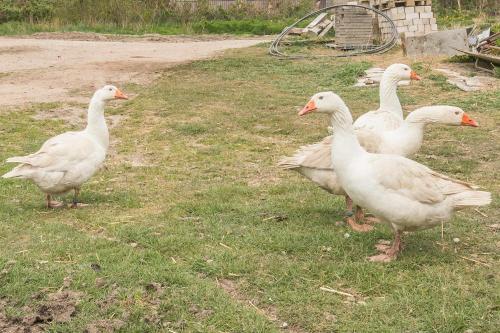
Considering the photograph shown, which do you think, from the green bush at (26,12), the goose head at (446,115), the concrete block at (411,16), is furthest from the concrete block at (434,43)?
the green bush at (26,12)

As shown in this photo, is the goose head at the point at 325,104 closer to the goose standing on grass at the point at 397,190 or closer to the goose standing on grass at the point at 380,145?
the goose standing on grass at the point at 397,190

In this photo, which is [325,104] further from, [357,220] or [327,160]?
[357,220]

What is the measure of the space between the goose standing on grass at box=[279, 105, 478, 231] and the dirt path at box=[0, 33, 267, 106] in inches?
294

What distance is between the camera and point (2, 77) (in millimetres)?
14836

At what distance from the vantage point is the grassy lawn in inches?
166

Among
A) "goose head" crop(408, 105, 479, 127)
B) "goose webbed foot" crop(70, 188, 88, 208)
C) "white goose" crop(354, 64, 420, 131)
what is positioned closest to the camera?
"goose head" crop(408, 105, 479, 127)

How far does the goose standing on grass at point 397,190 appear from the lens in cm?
495

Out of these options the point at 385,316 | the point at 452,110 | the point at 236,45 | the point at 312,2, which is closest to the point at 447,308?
the point at 385,316

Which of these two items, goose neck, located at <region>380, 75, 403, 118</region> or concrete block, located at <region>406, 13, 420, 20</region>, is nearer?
goose neck, located at <region>380, 75, 403, 118</region>

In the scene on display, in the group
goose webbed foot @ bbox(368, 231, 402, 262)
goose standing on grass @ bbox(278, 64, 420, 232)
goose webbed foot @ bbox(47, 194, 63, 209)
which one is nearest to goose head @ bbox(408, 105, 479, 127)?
goose standing on grass @ bbox(278, 64, 420, 232)

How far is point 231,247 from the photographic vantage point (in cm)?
535

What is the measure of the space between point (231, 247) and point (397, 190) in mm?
1465

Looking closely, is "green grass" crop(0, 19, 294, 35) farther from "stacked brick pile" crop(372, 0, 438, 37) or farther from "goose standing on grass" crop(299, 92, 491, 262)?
"goose standing on grass" crop(299, 92, 491, 262)

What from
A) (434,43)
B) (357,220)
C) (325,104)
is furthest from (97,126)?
(434,43)
